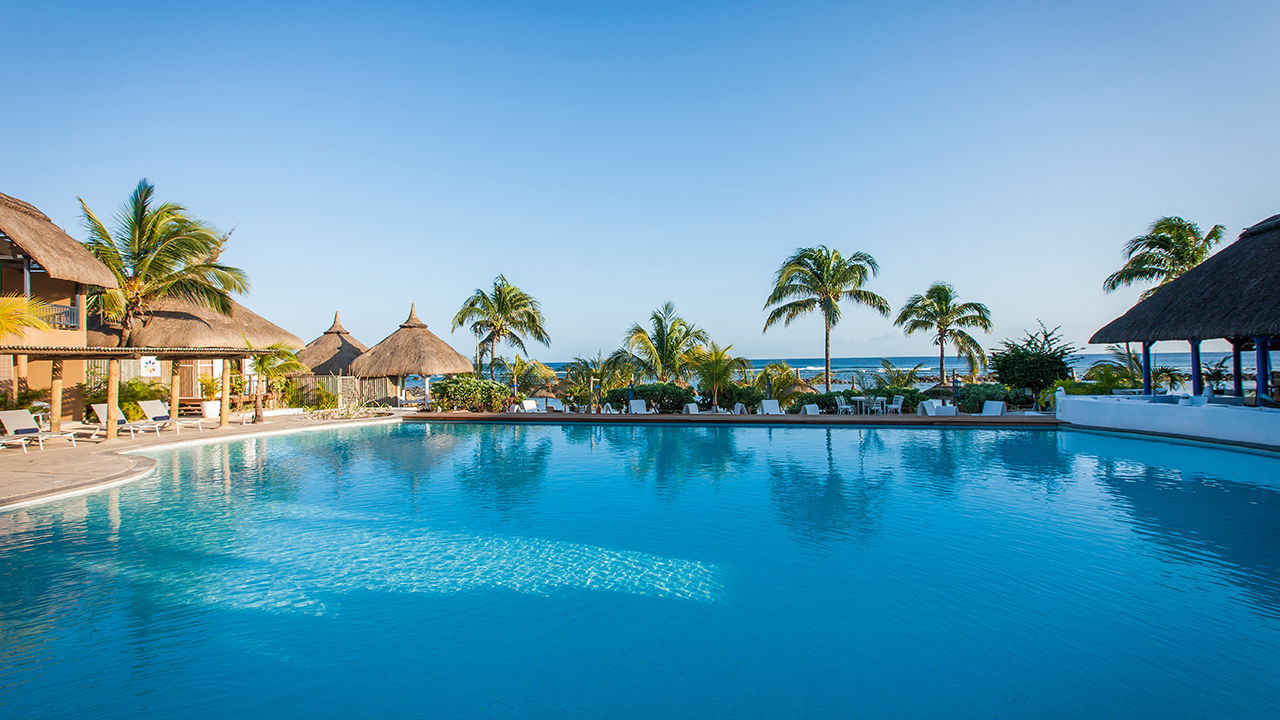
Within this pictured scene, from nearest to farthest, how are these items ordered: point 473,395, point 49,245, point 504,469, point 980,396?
point 504,469
point 49,245
point 980,396
point 473,395

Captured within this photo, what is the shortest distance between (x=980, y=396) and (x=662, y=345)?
31.8ft

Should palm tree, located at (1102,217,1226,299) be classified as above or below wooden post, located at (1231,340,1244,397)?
above

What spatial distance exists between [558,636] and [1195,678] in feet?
11.8

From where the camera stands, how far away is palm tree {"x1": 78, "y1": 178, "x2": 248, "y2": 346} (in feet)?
47.3

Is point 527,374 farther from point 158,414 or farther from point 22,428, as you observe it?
point 22,428

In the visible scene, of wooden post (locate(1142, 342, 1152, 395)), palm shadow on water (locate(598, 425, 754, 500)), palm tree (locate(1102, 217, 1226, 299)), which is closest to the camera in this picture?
palm shadow on water (locate(598, 425, 754, 500))

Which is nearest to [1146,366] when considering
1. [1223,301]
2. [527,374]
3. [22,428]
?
[1223,301]

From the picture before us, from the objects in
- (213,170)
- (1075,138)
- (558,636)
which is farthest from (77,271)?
(1075,138)

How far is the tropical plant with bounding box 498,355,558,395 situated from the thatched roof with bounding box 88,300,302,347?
28.0 ft

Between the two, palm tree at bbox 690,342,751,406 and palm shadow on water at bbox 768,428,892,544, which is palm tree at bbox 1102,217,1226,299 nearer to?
palm tree at bbox 690,342,751,406

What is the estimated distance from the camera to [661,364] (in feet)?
66.2

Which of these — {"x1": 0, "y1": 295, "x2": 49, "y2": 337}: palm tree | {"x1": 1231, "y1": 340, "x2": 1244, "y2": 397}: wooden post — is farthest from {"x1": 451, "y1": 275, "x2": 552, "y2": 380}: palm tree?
{"x1": 1231, "y1": 340, "x2": 1244, "y2": 397}: wooden post

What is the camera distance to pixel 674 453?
1129 centimetres

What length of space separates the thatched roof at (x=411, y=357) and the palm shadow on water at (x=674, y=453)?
888cm
